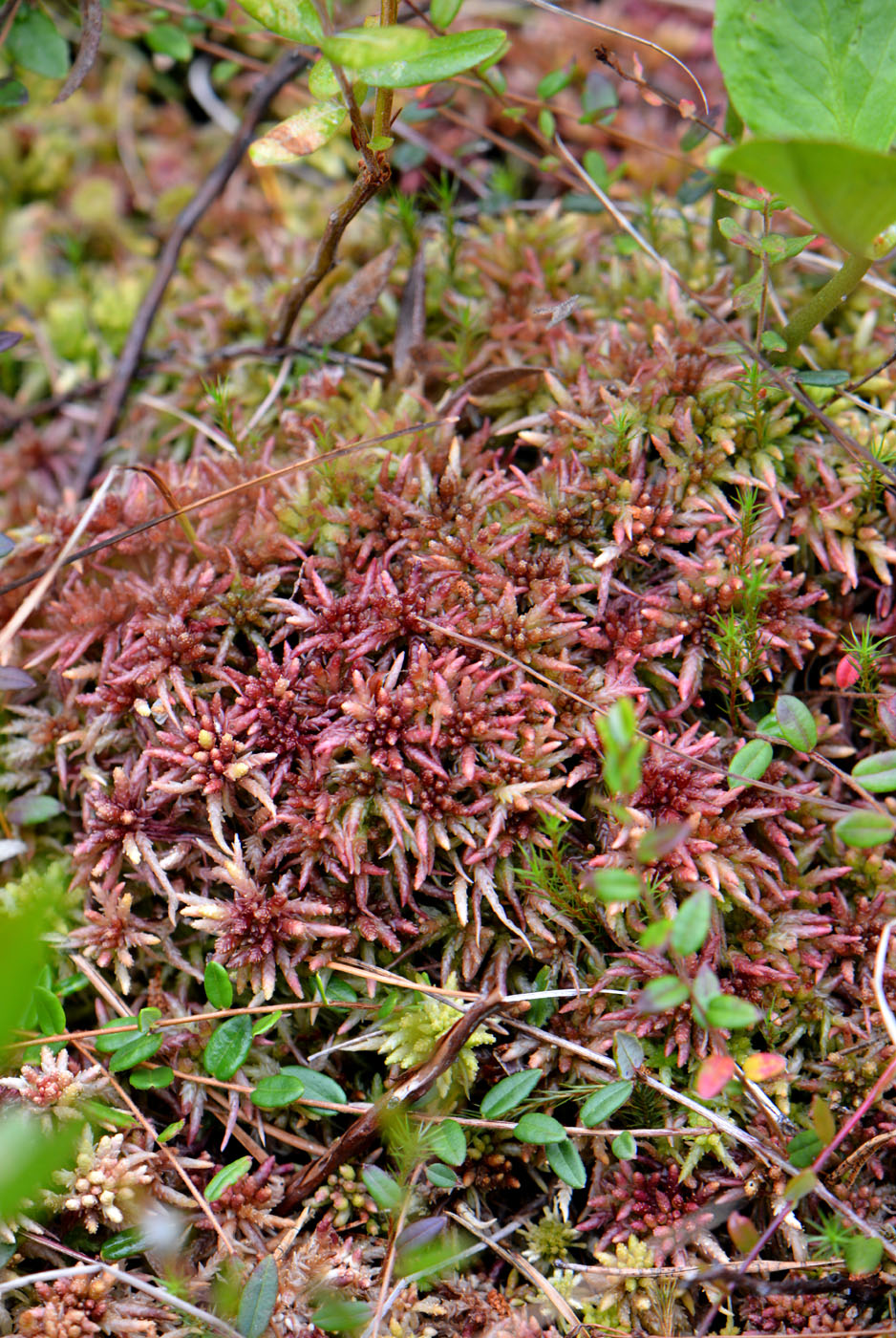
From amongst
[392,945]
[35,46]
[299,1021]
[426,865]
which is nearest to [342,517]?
[426,865]

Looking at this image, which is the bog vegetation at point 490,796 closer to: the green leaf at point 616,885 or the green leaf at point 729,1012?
the green leaf at point 729,1012

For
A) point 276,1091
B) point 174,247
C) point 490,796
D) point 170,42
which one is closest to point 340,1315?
point 276,1091

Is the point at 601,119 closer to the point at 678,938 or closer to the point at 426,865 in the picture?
the point at 426,865

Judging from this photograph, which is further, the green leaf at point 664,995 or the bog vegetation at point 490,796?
the bog vegetation at point 490,796

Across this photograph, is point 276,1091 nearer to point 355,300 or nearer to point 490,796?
point 490,796

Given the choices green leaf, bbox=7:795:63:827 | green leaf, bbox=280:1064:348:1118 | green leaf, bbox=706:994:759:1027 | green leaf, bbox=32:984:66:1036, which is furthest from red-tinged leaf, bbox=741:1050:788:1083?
green leaf, bbox=7:795:63:827

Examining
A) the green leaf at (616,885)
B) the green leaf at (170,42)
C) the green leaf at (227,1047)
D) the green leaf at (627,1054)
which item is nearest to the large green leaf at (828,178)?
the green leaf at (616,885)

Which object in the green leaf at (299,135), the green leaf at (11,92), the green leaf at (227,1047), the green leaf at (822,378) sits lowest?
the green leaf at (227,1047)
